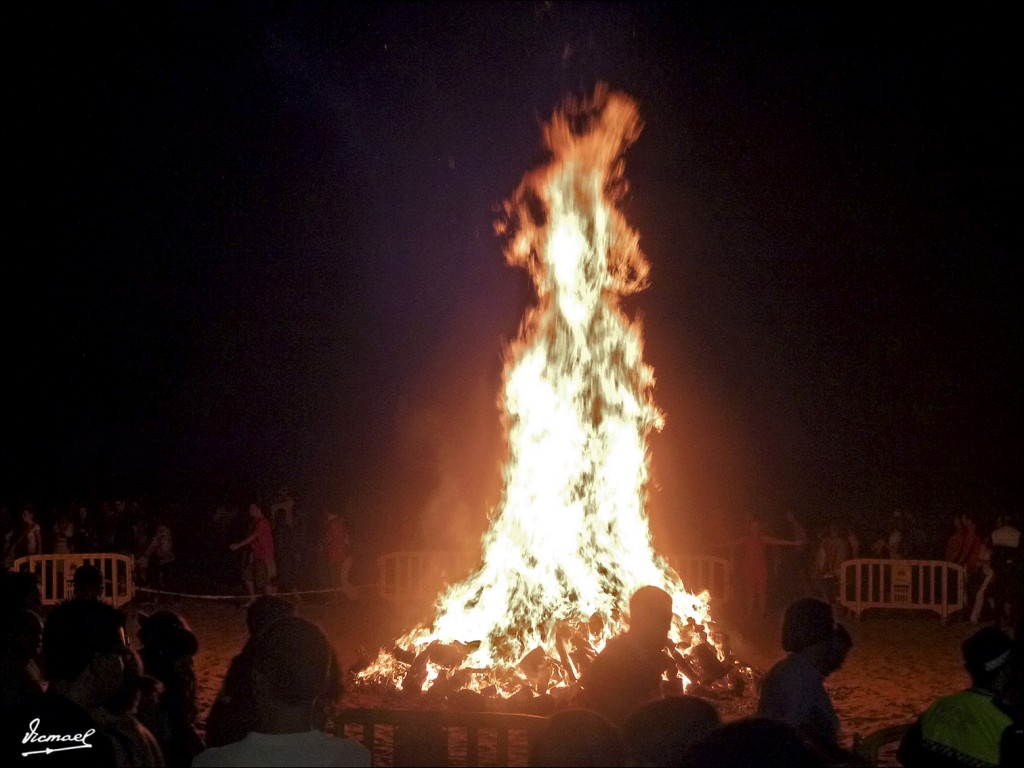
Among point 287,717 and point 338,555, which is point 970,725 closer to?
point 287,717

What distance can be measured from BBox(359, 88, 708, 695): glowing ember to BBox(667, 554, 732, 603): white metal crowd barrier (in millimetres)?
4517

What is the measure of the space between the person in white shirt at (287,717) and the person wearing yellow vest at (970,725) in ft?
7.63

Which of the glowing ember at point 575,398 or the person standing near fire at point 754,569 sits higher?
the glowing ember at point 575,398

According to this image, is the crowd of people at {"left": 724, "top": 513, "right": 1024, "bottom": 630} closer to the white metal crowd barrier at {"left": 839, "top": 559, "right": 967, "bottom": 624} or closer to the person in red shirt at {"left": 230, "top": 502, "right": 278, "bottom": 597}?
the white metal crowd barrier at {"left": 839, "top": 559, "right": 967, "bottom": 624}

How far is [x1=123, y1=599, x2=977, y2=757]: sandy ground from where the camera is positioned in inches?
421

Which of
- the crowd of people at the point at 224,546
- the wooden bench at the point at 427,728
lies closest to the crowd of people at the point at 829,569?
the crowd of people at the point at 224,546

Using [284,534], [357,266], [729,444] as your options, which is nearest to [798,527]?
[284,534]

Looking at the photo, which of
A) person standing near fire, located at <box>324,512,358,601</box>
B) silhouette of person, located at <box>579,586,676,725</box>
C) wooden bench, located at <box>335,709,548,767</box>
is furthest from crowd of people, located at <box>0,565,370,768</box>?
person standing near fire, located at <box>324,512,358,601</box>

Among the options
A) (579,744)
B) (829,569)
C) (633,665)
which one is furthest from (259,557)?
(579,744)

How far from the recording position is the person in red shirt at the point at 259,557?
57.7 feet

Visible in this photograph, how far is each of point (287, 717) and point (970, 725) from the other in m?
2.76

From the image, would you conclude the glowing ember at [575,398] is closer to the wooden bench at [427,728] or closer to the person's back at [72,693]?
the wooden bench at [427,728]

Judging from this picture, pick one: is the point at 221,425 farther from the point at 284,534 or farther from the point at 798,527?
the point at 798,527

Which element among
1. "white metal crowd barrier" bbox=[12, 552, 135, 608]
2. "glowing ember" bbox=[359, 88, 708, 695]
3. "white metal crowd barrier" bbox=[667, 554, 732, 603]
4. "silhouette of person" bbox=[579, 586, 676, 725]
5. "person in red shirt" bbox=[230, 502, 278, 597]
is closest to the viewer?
"silhouette of person" bbox=[579, 586, 676, 725]
